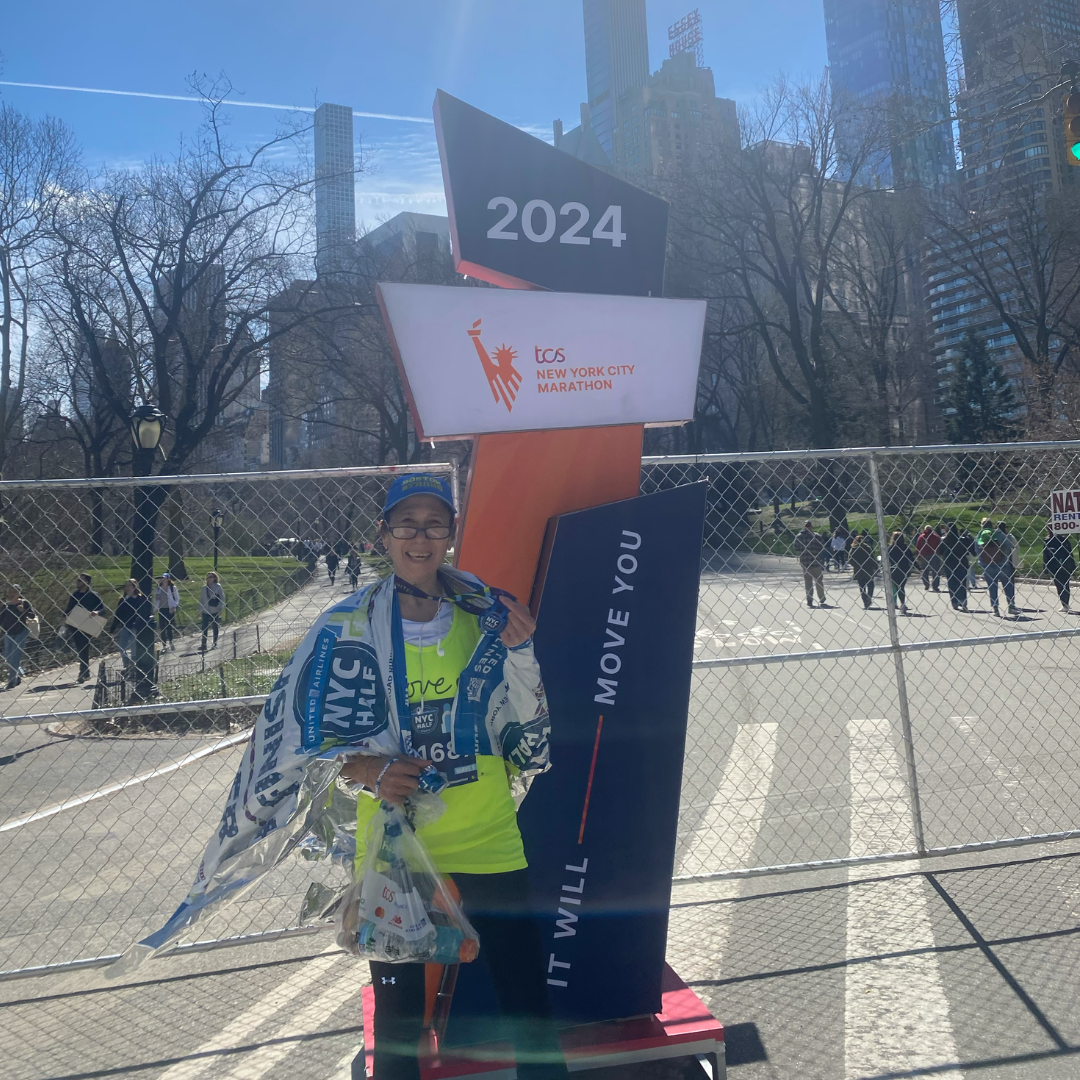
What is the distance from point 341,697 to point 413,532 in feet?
1.69

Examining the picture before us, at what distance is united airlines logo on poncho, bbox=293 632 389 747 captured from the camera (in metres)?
2.46

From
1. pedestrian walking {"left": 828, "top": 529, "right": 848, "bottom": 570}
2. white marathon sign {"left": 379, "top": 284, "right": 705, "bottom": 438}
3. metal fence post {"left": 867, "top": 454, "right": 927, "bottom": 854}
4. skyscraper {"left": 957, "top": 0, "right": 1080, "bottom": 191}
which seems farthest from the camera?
skyscraper {"left": 957, "top": 0, "right": 1080, "bottom": 191}

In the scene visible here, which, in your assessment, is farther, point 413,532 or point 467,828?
point 413,532

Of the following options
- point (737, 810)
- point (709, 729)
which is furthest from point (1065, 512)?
point (709, 729)

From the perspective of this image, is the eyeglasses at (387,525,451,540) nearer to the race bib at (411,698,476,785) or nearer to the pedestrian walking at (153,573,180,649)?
the race bib at (411,698,476,785)

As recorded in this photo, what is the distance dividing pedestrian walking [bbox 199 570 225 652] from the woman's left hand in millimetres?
4310

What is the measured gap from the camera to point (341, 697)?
247cm

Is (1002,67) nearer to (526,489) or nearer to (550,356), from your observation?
(550,356)

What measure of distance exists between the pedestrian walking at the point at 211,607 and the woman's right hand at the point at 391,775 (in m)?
4.32

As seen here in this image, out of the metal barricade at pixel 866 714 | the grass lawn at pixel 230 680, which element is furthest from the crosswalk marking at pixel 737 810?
the grass lawn at pixel 230 680

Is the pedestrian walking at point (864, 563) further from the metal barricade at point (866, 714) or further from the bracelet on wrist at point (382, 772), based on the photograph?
the bracelet on wrist at point (382, 772)

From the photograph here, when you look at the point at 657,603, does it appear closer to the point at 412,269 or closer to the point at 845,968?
the point at 845,968

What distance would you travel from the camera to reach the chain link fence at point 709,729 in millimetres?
5113

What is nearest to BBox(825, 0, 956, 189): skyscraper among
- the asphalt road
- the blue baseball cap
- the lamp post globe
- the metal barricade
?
the metal barricade
